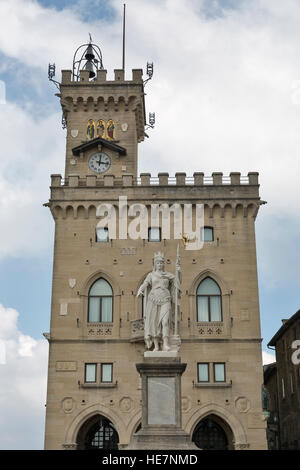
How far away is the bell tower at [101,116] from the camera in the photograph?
4312 centimetres

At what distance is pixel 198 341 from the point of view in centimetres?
3675

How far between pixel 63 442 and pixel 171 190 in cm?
1581

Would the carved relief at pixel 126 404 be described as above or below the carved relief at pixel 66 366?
below

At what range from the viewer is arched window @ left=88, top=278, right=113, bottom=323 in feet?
124

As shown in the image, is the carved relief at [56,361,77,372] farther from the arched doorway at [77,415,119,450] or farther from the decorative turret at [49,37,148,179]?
the decorative turret at [49,37,148,179]

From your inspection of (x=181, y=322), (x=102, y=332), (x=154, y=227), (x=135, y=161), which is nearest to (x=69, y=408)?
(x=102, y=332)

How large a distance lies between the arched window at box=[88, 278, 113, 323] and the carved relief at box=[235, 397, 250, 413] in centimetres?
846

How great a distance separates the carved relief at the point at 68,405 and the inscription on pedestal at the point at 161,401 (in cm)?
1994

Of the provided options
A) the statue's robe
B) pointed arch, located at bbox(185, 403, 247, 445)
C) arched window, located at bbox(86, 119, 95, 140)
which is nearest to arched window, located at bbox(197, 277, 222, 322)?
pointed arch, located at bbox(185, 403, 247, 445)

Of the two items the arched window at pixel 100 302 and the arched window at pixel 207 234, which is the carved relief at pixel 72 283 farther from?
the arched window at pixel 207 234

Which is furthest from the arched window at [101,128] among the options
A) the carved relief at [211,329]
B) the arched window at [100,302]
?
the carved relief at [211,329]

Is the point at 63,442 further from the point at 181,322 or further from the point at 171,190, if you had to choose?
the point at 171,190

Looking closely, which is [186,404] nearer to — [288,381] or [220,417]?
[220,417]

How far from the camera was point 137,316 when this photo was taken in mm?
37250
